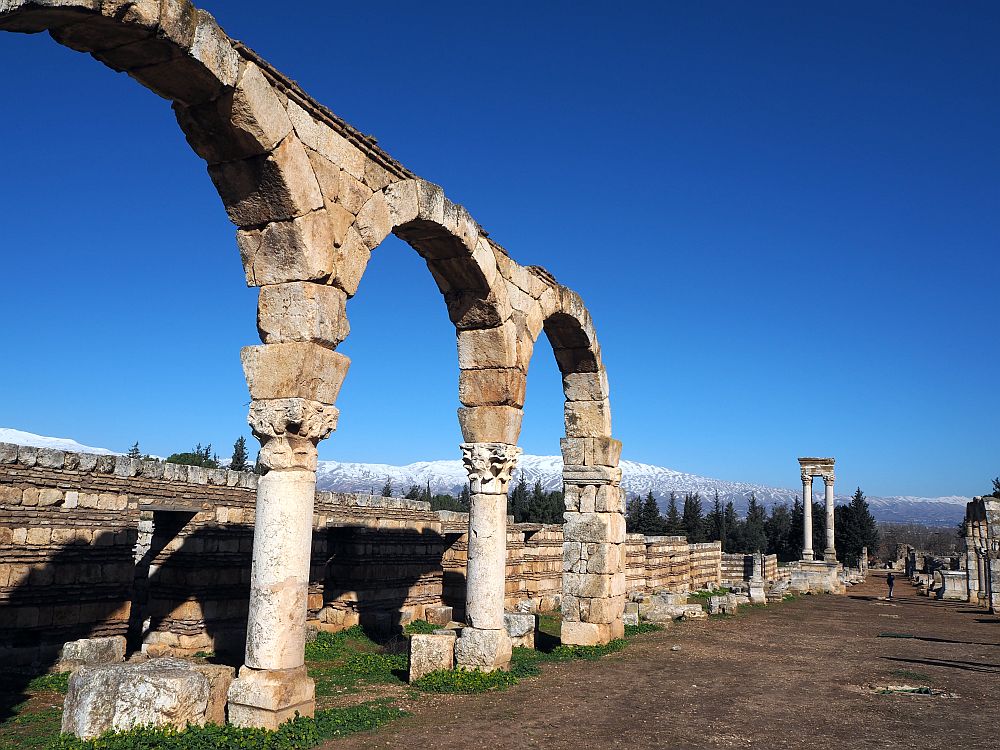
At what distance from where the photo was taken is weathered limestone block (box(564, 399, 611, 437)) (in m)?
13.8

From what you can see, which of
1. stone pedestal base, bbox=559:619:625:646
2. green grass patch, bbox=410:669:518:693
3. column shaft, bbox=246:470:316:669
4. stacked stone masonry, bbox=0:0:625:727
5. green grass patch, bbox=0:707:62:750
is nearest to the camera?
stacked stone masonry, bbox=0:0:625:727

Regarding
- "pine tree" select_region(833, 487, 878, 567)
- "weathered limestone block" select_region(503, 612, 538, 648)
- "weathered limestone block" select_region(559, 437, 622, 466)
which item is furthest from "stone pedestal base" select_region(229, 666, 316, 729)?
"pine tree" select_region(833, 487, 878, 567)

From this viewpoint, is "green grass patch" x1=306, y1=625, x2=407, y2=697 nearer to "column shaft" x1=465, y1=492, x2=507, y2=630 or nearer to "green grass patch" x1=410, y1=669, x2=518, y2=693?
"green grass patch" x1=410, y1=669, x2=518, y2=693

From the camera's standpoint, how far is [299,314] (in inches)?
283

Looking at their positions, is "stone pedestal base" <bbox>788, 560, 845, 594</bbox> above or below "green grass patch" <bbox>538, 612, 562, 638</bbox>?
below

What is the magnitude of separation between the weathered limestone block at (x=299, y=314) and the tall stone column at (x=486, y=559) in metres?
3.62

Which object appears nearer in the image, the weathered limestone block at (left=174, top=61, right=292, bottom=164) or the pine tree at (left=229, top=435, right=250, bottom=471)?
the weathered limestone block at (left=174, top=61, right=292, bottom=164)

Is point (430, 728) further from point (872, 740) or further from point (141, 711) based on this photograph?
point (872, 740)

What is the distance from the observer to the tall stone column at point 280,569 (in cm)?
669

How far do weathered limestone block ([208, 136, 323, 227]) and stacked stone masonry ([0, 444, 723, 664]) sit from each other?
16.8ft

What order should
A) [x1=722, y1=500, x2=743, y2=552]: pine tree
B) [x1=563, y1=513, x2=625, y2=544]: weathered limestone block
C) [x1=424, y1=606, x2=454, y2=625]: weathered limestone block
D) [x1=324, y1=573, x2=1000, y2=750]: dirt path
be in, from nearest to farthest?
[x1=324, y1=573, x2=1000, y2=750]: dirt path
[x1=563, y1=513, x2=625, y2=544]: weathered limestone block
[x1=424, y1=606, x2=454, y2=625]: weathered limestone block
[x1=722, y1=500, x2=743, y2=552]: pine tree

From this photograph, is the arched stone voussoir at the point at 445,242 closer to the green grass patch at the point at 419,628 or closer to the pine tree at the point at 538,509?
the green grass patch at the point at 419,628

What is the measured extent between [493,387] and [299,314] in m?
4.04

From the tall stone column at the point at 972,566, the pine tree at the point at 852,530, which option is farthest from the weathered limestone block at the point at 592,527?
the pine tree at the point at 852,530
